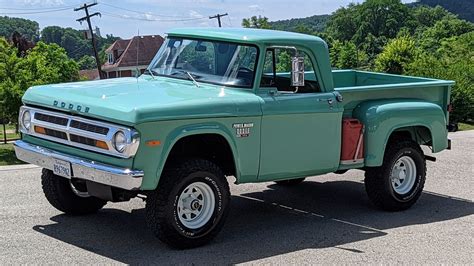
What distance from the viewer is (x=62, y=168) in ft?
19.8

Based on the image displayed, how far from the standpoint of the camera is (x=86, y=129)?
232 inches

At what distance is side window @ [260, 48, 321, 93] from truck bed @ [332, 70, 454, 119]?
354 mm

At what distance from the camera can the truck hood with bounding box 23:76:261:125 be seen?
18.6ft

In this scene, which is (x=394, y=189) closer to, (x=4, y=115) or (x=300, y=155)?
(x=300, y=155)

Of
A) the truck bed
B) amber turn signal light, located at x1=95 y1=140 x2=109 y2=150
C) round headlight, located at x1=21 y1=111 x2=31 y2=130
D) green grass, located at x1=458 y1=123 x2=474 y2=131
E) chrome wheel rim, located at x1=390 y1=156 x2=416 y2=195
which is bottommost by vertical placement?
green grass, located at x1=458 y1=123 x2=474 y2=131

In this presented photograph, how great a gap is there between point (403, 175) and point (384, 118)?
90cm

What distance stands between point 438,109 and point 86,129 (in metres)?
4.33

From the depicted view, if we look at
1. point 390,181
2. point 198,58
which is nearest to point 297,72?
point 198,58

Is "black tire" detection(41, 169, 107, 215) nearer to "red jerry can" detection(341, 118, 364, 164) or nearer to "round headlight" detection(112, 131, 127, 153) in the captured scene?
"round headlight" detection(112, 131, 127, 153)

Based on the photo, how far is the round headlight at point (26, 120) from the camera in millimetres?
Result: 6567

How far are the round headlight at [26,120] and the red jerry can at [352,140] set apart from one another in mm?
3194

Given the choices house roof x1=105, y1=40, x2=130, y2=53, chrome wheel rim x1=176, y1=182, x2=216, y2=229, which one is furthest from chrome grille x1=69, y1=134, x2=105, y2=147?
house roof x1=105, y1=40, x2=130, y2=53

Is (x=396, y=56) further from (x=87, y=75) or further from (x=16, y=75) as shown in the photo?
(x=87, y=75)

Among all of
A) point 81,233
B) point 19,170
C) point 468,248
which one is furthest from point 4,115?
point 468,248
